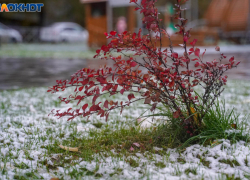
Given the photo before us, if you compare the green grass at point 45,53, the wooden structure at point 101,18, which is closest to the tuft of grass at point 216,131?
the green grass at point 45,53

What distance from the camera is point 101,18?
57.2ft

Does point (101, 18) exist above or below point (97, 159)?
above

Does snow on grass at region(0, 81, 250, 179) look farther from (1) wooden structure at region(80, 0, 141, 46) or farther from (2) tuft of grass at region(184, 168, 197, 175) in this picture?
(1) wooden structure at region(80, 0, 141, 46)

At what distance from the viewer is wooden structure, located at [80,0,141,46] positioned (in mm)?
16781

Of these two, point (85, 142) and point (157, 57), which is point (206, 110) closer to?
point (157, 57)

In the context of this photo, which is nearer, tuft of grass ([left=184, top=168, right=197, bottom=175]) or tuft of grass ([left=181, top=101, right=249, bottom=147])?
tuft of grass ([left=184, top=168, right=197, bottom=175])

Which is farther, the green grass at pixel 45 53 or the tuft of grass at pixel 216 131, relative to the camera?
the green grass at pixel 45 53

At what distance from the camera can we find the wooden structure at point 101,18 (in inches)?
661

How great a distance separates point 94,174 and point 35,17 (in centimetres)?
3965

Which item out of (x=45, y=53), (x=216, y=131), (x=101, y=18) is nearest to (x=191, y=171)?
(x=216, y=131)

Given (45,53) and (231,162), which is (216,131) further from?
(45,53)

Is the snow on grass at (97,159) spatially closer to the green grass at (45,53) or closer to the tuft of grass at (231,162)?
the tuft of grass at (231,162)

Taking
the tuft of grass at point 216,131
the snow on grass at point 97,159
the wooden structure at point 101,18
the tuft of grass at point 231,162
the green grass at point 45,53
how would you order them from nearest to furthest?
the snow on grass at point 97,159 → the tuft of grass at point 231,162 → the tuft of grass at point 216,131 → the green grass at point 45,53 → the wooden structure at point 101,18

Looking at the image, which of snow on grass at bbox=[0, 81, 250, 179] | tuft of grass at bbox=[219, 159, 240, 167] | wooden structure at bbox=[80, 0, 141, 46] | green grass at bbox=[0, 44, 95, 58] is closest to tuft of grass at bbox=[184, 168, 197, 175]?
snow on grass at bbox=[0, 81, 250, 179]
